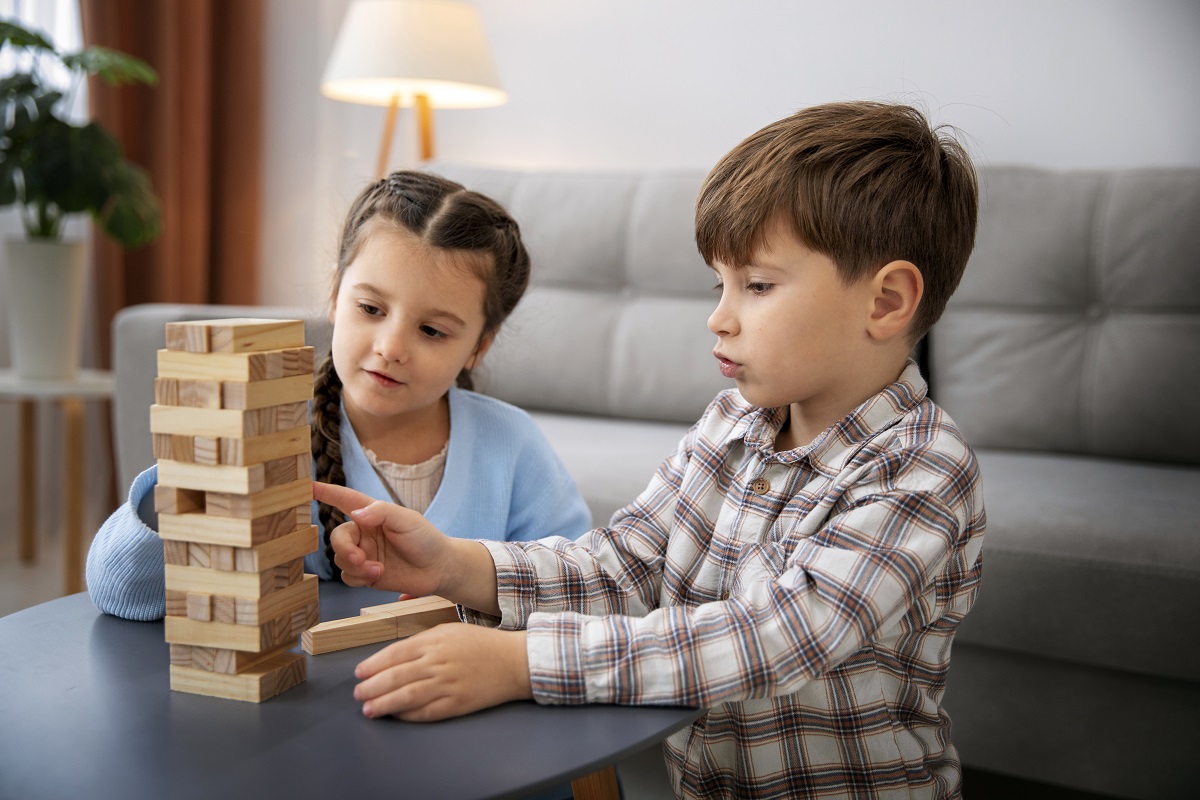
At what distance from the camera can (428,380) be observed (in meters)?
1.13

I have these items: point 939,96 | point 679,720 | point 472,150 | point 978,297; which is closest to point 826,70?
point 939,96

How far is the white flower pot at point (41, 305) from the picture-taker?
2523mm

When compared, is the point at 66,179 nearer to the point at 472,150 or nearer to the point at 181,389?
the point at 472,150

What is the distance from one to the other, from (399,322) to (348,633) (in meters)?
0.40

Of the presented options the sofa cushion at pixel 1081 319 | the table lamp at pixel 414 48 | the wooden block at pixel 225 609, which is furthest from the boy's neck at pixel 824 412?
the table lamp at pixel 414 48

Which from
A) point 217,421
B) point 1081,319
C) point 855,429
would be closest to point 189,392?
point 217,421

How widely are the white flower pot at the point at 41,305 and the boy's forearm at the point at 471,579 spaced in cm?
208

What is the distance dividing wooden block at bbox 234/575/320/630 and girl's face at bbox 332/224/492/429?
1.23ft

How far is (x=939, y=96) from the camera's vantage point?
242 centimetres

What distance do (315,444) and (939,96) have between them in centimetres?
184

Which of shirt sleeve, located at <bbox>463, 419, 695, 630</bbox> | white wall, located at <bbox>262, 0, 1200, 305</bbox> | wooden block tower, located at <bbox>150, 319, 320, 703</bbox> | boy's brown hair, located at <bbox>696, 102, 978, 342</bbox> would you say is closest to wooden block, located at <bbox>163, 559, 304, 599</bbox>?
wooden block tower, located at <bbox>150, 319, 320, 703</bbox>

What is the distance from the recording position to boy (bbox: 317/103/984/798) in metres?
0.79

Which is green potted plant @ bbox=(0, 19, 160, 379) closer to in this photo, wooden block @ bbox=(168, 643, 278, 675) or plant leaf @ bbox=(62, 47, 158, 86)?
plant leaf @ bbox=(62, 47, 158, 86)

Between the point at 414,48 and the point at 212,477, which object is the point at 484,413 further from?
the point at 414,48
